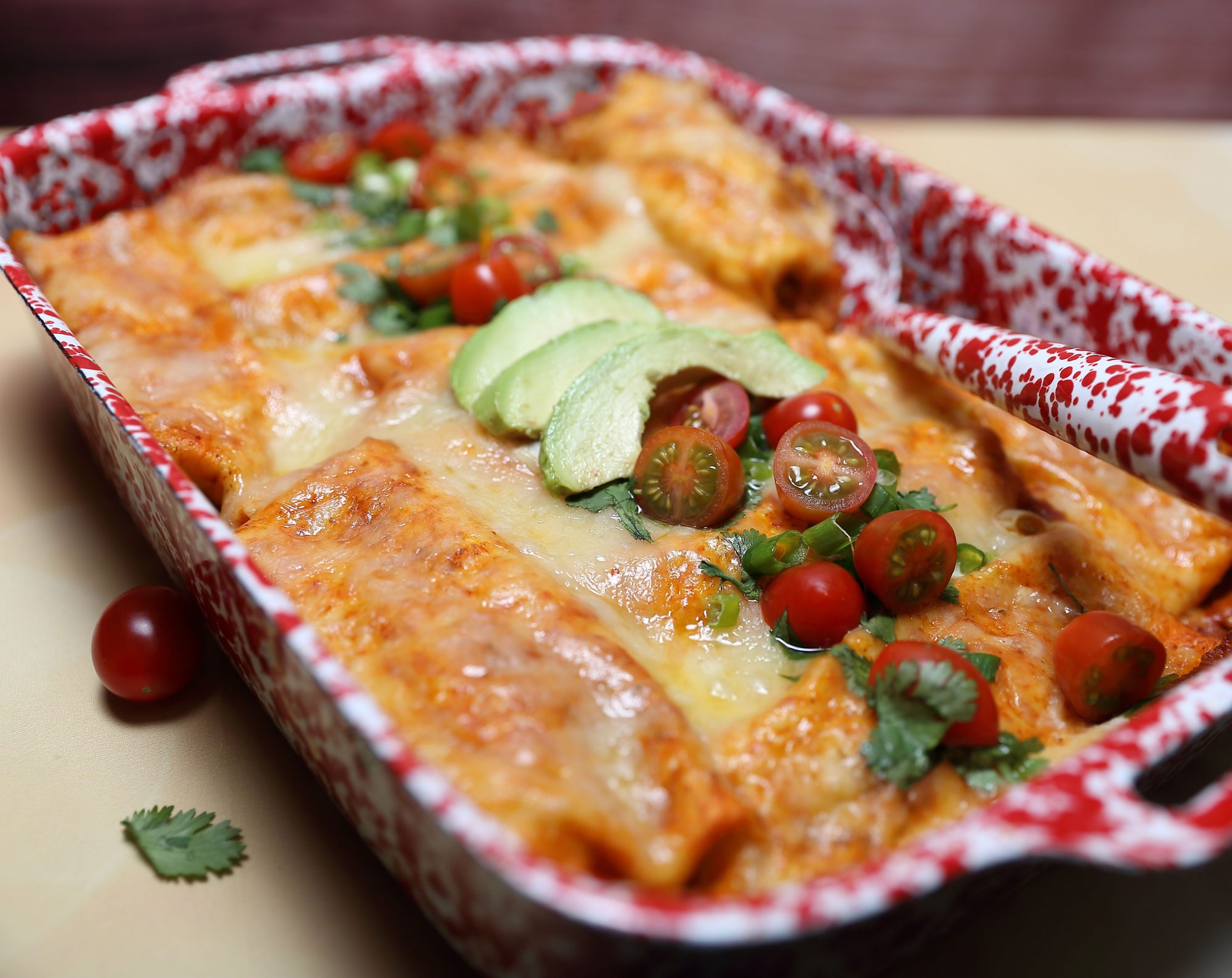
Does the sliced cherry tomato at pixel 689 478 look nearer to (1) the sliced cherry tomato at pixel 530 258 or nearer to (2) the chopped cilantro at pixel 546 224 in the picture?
(1) the sliced cherry tomato at pixel 530 258

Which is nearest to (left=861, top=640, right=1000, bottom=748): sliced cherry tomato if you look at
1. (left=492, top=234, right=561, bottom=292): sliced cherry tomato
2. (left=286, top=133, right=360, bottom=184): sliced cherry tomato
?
(left=492, top=234, right=561, bottom=292): sliced cherry tomato

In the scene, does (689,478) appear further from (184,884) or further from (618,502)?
(184,884)

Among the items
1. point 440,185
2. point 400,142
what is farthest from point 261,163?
point 440,185

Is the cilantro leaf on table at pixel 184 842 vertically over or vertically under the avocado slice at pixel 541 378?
under

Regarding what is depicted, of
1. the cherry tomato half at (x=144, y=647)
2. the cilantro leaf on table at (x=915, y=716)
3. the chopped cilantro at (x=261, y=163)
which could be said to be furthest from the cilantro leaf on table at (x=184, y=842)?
the chopped cilantro at (x=261, y=163)

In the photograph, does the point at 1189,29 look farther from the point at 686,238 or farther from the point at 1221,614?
the point at 1221,614
